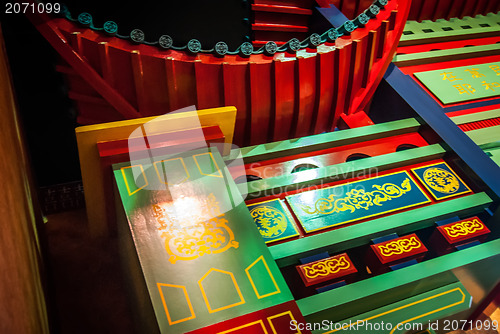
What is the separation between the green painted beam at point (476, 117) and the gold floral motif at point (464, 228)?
93 cm

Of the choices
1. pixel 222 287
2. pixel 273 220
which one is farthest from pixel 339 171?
pixel 222 287

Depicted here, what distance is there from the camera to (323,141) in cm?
265

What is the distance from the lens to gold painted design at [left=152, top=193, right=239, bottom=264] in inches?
72.2

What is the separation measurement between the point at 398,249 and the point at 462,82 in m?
1.81

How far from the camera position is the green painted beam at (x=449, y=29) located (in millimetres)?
3701

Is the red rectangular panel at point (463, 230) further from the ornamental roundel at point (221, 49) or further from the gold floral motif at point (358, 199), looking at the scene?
the ornamental roundel at point (221, 49)

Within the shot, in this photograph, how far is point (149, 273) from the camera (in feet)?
5.64

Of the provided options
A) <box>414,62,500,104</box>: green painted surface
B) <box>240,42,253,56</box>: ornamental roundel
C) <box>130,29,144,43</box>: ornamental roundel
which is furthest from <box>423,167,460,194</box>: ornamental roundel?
<box>130,29,144,43</box>: ornamental roundel

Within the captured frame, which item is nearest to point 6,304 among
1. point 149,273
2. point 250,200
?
point 149,273

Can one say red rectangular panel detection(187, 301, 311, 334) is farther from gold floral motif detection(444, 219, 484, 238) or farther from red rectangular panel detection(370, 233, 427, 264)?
gold floral motif detection(444, 219, 484, 238)

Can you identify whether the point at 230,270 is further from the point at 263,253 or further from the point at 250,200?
the point at 250,200

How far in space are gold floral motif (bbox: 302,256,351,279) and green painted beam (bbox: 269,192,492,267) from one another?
0.08m

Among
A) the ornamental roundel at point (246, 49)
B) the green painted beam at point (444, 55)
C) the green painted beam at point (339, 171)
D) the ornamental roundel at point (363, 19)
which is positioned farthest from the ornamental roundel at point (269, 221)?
the green painted beam at point (444, 55)

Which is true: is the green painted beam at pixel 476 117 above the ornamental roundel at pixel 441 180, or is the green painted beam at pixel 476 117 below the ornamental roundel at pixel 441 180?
above
